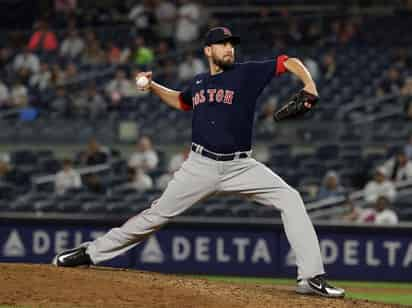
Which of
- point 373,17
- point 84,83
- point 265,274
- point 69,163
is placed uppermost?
point 373,17

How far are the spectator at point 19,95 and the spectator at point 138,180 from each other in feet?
10.6

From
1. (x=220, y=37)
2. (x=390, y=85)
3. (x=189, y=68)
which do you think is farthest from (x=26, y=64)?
(x=220, y=37)

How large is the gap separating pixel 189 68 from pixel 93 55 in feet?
6.61

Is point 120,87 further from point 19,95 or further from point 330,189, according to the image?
point 330,189

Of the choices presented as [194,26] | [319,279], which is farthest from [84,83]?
[319,279]

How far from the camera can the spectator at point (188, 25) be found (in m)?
19.2

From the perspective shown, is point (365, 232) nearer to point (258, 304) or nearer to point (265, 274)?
point (265, 274)

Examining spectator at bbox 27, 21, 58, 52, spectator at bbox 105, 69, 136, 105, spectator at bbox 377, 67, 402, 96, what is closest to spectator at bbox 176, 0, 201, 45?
spectator at bbox 105, 69, 136, 105

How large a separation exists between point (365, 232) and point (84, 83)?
697 centimetres

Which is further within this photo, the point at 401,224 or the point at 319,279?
the point at 401,224

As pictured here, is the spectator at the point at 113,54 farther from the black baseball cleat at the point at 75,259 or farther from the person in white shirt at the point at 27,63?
the black baseball cleat at the point at 75,259

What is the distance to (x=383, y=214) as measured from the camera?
13.0 meters

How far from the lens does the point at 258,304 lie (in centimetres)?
754

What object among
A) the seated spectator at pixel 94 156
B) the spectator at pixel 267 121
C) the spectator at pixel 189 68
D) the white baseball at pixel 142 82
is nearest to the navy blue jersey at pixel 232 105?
the white baseball at pixel 142 82
